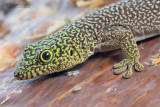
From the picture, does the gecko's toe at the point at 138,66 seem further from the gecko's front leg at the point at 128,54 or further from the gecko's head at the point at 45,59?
the gecko's head at the point at 45,59

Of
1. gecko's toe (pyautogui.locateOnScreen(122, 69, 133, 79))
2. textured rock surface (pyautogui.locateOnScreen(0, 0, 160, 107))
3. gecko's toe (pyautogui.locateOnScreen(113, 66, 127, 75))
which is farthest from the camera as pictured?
gecko's toe (pyautogui.locateOnScreen(113, 66, 127, 75))

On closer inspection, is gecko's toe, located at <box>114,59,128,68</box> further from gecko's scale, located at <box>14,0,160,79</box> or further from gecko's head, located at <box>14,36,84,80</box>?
gecko's head, located at <box>14,36,84,80</box>

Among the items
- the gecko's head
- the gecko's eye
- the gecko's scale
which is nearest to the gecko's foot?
the gecko's scale

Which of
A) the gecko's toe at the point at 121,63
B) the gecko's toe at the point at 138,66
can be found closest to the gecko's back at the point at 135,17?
the gecko's toe at the point at 121,63

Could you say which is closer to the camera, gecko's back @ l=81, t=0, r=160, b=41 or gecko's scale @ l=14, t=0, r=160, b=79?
gecko's scale @ l=14, t=0, r=160, b=79

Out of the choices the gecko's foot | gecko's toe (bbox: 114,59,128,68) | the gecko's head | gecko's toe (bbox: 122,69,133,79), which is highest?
the gecko's head

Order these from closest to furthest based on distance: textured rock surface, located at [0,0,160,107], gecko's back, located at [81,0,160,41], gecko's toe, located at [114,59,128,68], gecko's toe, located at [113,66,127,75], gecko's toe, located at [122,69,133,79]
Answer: textured rock surface, located at [0,0,160,107]
gecko's toe, located at [122,69,133,79]
gecko's toe, located at [113,66,127,75]
gecko's toe, located at [114,59,128,68]
gecko's back, located at [81,0,160,41]

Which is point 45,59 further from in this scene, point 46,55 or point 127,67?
point 127,67

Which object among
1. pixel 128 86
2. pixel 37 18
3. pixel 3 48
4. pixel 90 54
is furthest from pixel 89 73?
pixel 37 18
